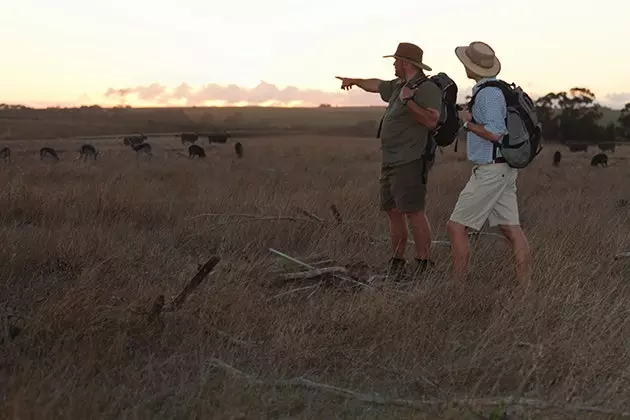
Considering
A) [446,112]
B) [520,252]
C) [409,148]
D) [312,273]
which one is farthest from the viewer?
[409,148]

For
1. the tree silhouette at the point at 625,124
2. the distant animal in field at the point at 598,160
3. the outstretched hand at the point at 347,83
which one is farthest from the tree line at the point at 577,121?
the outstretched hand at the point at 347,83

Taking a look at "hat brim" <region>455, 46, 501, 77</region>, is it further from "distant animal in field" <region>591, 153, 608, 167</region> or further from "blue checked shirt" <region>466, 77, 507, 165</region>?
"distant animal in field" <region>591, 153, 608, 167</region>

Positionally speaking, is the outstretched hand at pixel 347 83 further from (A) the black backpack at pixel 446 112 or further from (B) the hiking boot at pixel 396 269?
(B) the hiking boot at pixel 396 269

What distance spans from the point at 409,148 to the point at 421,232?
2.27 ft

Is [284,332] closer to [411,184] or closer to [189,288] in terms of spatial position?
[189,288]

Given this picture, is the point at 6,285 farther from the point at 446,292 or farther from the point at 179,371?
the point at 446,292

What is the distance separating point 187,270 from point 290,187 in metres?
7.18

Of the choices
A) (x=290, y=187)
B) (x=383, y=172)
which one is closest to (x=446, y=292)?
(x=383, y=172)

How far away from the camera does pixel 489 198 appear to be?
472 centimetres

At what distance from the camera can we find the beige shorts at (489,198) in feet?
15.4

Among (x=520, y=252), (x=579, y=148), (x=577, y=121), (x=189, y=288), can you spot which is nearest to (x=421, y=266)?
(x=520, y=252)

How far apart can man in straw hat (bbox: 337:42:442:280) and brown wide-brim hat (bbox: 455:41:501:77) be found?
389 mm

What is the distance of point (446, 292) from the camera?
4504 mm

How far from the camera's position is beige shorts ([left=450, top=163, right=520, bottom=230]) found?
469 cm
